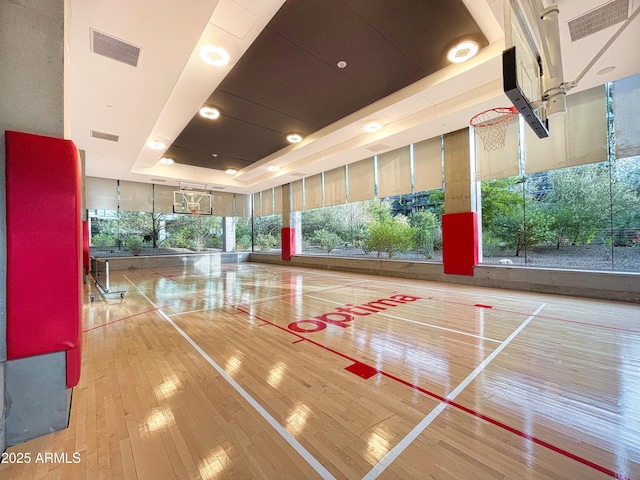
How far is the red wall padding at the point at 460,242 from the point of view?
6.41 metres

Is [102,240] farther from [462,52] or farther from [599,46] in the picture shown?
[599,46]

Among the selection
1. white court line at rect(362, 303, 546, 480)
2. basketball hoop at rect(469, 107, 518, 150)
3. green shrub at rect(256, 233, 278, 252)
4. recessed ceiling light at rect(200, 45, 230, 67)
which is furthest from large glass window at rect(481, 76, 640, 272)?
green shrub at rect(256, 233, 278, 252)

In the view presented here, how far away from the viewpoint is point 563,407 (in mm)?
1907

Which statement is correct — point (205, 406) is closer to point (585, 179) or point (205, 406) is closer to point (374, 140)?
point (374, 140)

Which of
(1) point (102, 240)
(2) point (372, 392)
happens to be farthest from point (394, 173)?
(1) point (102, 240)

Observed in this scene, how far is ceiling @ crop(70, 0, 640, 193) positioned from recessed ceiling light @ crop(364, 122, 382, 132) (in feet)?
0.41

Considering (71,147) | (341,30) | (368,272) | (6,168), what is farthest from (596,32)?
(368,272)

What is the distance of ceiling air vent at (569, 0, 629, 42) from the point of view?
3.00m

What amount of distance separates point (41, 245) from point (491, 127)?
687 cm

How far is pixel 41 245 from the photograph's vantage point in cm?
178

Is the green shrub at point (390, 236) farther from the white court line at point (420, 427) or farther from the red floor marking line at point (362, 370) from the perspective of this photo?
the red floor marking line at point (362, 370)

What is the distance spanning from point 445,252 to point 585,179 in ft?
10.0

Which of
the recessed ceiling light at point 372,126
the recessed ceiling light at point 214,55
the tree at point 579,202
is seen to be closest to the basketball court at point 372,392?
the tree at point 579,202

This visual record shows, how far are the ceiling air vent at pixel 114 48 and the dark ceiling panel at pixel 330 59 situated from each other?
1.31 metres
